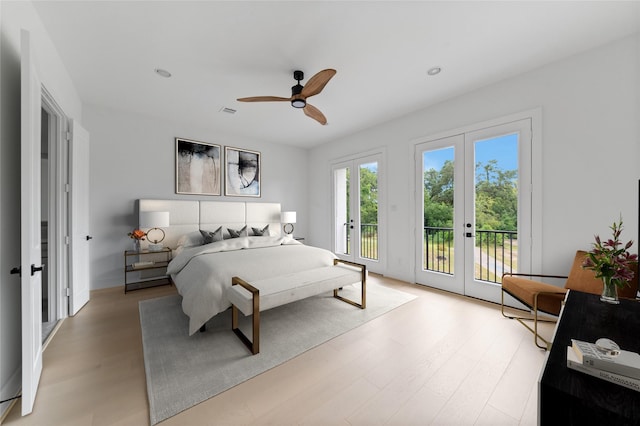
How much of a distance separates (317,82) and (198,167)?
319 centimetres

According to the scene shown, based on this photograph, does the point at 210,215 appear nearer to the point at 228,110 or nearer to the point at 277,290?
the point at 228,110

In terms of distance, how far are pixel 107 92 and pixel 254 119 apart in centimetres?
197

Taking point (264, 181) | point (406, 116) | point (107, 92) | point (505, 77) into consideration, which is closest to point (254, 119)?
point (264, 181)

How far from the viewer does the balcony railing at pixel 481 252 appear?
3.15 metres

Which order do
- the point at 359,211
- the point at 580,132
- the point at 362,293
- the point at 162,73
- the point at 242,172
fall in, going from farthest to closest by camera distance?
the point at 242,172, the point at 359,211, the point at 362,293, the point at 162,73, the point at 580,132

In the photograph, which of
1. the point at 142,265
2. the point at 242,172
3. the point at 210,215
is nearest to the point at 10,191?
the point at 142,265

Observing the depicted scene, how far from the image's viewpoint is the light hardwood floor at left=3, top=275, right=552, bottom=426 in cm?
145

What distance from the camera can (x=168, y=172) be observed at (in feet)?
14.1

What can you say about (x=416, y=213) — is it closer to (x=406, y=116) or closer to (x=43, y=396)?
(x=406, y=116)

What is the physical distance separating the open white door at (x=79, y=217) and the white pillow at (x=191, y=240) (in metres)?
1.13

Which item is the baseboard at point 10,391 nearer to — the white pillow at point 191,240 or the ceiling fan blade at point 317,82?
the white pillow at point 191,240

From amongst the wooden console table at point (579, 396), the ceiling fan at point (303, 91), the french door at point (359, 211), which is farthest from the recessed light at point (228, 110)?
the wooden console table at point (579, 396)

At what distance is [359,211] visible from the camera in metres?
5.01

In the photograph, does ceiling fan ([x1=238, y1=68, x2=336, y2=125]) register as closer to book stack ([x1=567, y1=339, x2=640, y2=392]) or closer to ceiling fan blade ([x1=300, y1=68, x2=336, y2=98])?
ceiling fan blade ([x1=300, y1=68, x2=336, y2=98])
